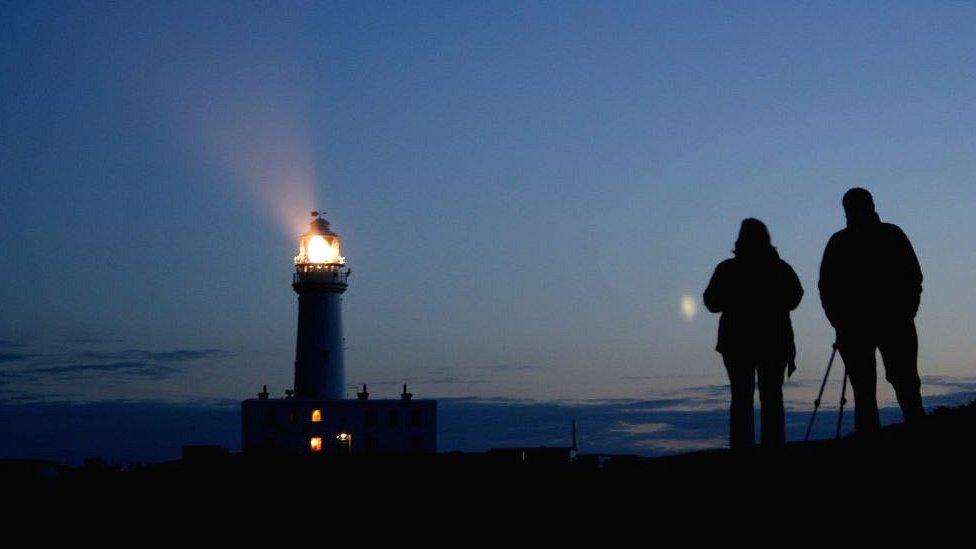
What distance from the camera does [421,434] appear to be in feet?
Answer: 255

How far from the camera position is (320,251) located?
226ft

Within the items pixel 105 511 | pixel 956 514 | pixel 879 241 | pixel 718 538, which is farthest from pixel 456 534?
pixel 879 241

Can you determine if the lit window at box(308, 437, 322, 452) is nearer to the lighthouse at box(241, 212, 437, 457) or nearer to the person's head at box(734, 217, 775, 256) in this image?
the lighthouse at box(241, 212, 437, 457)

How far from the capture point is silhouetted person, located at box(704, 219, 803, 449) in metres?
11.7

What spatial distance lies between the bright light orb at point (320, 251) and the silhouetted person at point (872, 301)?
58.1 m

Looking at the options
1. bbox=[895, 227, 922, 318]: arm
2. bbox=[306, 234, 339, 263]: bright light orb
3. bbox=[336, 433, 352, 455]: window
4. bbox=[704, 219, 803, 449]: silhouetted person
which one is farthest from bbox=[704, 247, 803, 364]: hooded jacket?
bbox=[336, 433, 352, 455]: window

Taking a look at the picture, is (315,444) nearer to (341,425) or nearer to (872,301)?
(341,425)

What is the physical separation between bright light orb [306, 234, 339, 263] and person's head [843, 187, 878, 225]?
58.2 m

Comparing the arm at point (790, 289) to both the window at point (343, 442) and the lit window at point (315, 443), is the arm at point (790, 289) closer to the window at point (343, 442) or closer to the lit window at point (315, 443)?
the lit window at point (315, 443)

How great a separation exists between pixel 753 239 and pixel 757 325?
2.82 feet

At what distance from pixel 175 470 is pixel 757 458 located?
9297mm

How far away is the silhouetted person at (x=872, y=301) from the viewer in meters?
11.4

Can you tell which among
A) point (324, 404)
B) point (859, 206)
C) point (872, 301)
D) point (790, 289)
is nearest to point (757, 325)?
point (790, 289)

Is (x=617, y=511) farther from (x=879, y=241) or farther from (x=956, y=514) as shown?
(x=879, y=241)
